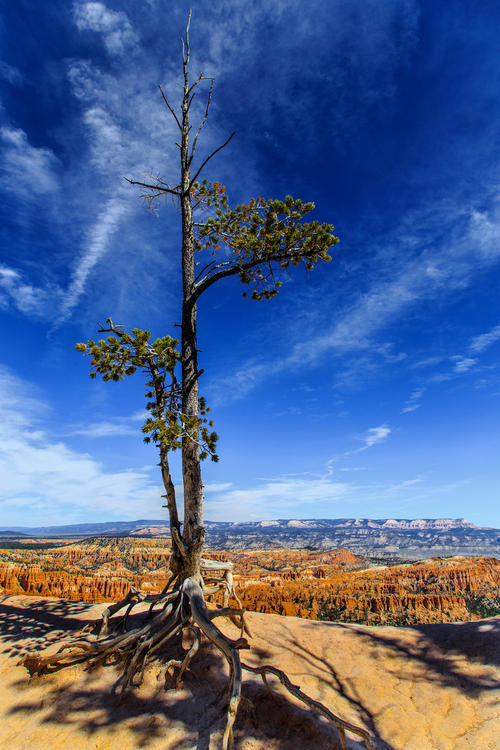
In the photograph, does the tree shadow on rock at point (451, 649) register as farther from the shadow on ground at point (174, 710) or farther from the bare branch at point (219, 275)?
the bare branch at point (219, 275)

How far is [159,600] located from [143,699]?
226cm

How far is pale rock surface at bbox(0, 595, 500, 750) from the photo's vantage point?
17.3ft

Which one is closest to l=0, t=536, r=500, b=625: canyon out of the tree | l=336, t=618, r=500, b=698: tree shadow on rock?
the tree

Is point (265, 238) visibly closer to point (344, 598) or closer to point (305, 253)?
point (305, 253)

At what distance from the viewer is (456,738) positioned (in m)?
5.41

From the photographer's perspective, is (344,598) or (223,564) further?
(344,598)

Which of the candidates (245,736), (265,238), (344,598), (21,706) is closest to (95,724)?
(21,706)

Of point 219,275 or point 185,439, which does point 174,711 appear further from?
point 219,275

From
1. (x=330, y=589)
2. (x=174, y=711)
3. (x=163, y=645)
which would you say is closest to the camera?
(x=174, y=711)

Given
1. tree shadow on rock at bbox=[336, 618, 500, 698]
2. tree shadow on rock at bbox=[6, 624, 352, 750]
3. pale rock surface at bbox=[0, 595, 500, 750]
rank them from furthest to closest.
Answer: tree shadow on rock at bbox=[336, 618, 500, 698]
pale rock surface at bbox=[0, 595, 500, 750]
tree shadow on rock at bbox=[6, 624, 352, 750]

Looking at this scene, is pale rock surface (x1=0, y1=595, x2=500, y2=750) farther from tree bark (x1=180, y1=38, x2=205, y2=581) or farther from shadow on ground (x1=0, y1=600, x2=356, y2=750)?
tree bark (x1=180, y1=38, x2=205, y2=581)

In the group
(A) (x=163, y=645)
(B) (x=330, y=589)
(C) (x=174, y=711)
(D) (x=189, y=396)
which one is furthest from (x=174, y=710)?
(B) (x=330, y=589)

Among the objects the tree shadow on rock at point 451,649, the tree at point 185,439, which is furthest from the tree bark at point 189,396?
the tree shadow on rock at point 451,649

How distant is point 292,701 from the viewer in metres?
5.75
